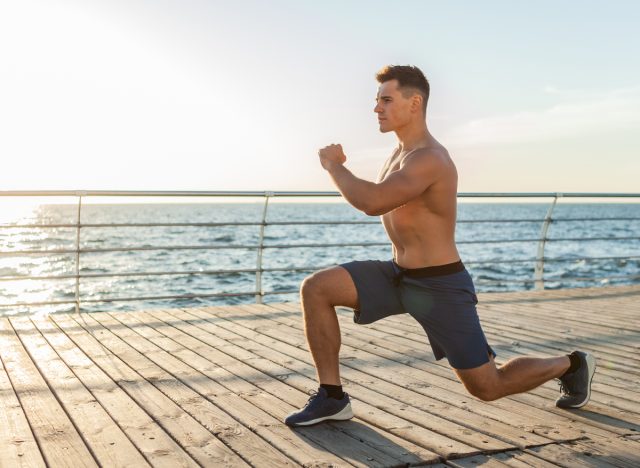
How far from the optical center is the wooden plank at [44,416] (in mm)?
2971

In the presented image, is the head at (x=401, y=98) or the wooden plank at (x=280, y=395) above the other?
the head at (x=401, y=98)

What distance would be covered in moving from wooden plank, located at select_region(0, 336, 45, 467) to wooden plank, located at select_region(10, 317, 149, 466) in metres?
0.19

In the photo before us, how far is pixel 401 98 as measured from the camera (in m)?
3.30

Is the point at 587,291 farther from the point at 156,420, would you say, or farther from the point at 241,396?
the point at 156,420

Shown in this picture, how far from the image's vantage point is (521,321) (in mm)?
6266

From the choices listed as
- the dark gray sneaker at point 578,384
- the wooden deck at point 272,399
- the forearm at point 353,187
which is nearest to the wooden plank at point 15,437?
the wooden deck at point 272,399

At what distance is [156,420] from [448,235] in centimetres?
150

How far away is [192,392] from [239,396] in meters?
0.26

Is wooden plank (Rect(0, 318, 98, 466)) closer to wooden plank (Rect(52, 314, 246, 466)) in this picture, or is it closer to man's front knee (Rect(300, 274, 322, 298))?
wooden plank (Rect(52, 314, 246, 466))

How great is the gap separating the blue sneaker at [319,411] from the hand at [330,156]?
97 centimetres

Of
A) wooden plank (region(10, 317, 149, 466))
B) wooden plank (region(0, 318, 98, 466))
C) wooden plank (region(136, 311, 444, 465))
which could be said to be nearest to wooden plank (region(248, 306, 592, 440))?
wooden plank (region(136, 311, 444, 465))

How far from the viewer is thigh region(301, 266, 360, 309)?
3.34 metres

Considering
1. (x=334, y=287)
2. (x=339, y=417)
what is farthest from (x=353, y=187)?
(x=339, y=417)

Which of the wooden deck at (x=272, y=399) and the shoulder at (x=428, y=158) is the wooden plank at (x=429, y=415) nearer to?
the wooden deck at (x=272, y=399)
